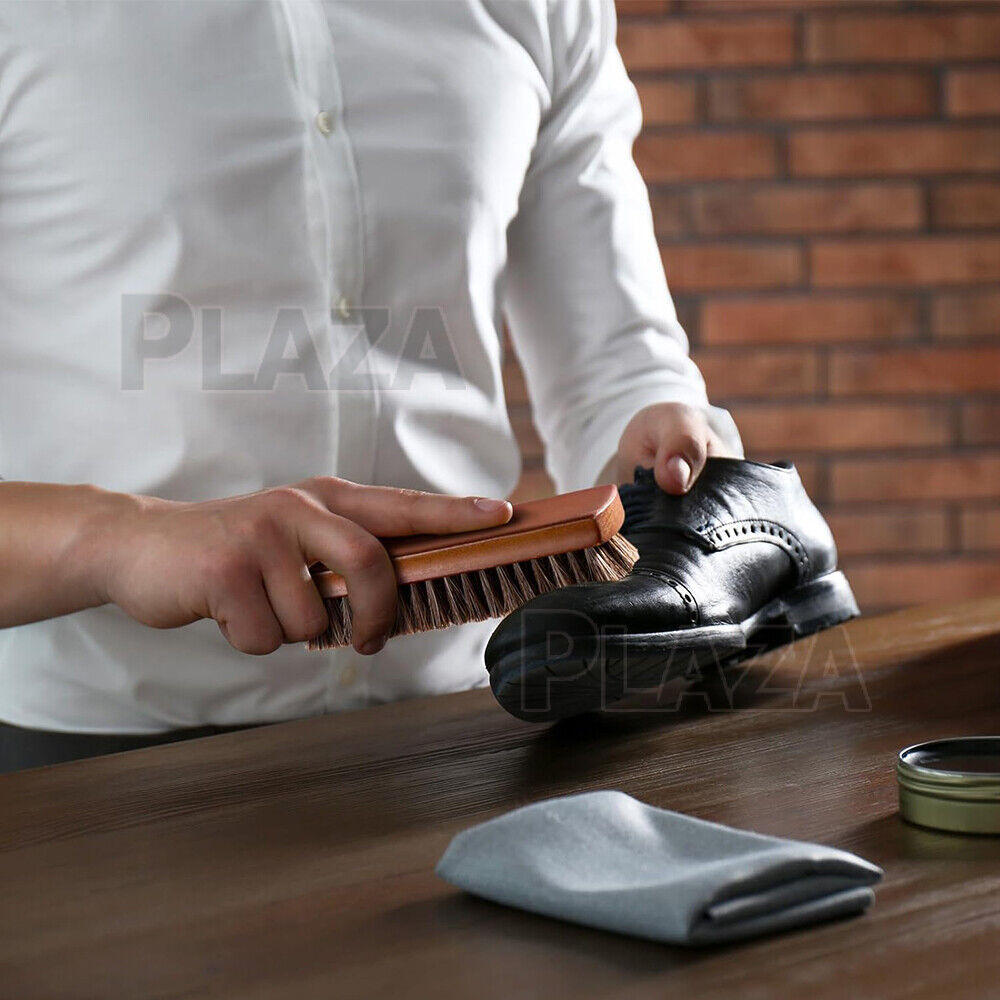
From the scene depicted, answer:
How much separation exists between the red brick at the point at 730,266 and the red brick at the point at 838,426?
0.62 feet

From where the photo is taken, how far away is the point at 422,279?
864 mm

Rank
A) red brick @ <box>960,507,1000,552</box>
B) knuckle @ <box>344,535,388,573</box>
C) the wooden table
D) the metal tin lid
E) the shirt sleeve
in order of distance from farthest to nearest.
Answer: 1. red brick @ <box>960,507,1000,552</box>
2. the shirt sleeve
3. knuckle @ <box>344,535,388,573</box>
4. the metal tin lid
5. the wooden table

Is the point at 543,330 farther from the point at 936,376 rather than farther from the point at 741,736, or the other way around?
the point at 936,376

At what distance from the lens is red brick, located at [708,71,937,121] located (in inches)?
75.1

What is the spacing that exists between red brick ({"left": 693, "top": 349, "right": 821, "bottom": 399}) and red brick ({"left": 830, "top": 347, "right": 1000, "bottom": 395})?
4 centimetres

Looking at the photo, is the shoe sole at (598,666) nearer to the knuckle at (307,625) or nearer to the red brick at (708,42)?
the knuckle at (307,625)

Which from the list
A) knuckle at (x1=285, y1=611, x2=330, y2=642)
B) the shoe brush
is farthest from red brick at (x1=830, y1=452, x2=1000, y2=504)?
knuckle at (x1=285, y1=611, x2=330, y2=642)

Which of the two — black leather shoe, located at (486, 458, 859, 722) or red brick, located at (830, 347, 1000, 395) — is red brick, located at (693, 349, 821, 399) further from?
black leather shoe, located at (486, 458, 859, 722)

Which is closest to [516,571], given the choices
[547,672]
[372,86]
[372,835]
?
[547,672]

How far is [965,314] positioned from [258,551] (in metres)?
1.62

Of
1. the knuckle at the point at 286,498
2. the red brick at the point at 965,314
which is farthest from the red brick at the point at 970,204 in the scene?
the knuckle at the point at 286,498

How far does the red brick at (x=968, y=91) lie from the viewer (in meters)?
1.92

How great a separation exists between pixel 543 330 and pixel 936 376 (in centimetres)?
111

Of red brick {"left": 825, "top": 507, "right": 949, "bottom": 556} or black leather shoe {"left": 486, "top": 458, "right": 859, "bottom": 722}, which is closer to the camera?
black leather shoe {"left": 486, "top": 458, "right": 859, "bottom": 722}
